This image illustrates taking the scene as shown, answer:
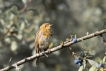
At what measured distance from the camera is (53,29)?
7.76 meters

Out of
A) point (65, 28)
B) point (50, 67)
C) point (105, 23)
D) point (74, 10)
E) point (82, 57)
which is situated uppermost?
point (74, 10)

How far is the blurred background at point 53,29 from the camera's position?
639cm

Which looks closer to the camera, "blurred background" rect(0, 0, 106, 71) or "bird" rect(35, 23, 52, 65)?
"bird" rect(35, 23, 52, 65)

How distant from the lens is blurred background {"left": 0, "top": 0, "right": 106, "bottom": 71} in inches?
252

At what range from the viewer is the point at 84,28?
955 centimetres

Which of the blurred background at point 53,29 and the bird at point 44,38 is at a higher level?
the blurred background at point 53,29

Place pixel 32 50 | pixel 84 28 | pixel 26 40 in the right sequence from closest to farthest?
pixel 26 40, pixel 32 50, pixel 84 28

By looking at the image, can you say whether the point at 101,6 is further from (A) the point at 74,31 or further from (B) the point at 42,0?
(B) the point at 42,0

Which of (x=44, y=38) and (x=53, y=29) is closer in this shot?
(x=44, y=38)

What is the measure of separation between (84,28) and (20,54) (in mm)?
2613

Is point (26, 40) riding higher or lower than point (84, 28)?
lower

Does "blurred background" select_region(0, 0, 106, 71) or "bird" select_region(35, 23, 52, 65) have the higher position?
"blurred background" select_region(0, 0, 106, 71)

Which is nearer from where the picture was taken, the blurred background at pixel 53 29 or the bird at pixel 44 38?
the bird at pixel 44 38

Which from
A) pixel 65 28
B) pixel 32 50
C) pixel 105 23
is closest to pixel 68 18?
pixel 65 28
